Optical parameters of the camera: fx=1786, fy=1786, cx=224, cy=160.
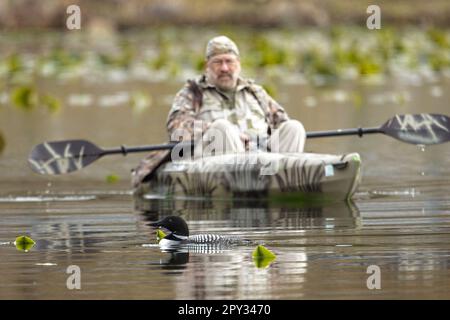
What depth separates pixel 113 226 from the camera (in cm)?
1467

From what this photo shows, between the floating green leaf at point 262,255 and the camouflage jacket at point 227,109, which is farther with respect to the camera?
the camouflage jacket at point 227,109

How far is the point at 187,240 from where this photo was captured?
12969 mm

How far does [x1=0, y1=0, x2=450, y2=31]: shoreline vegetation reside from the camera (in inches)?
2244

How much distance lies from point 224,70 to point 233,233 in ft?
11.2

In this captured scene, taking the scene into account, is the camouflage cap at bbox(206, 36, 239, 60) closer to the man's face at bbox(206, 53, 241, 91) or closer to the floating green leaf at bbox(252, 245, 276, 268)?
the man's face at bbox(206, 53, 241, 91)

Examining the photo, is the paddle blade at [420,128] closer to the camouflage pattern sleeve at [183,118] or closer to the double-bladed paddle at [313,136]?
→ the double-bladed paddle at [313,136]

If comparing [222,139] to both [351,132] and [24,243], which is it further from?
[24,243]

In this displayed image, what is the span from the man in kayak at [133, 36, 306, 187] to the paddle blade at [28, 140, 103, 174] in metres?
0.93

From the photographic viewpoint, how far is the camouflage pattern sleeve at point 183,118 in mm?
16953

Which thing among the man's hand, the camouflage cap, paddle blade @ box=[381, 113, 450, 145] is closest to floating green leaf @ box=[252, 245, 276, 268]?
the man's hand

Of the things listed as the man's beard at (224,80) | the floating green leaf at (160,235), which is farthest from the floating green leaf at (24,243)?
the man's beard at (224,80)

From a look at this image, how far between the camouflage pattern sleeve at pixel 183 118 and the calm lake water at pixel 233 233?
655 millimetres

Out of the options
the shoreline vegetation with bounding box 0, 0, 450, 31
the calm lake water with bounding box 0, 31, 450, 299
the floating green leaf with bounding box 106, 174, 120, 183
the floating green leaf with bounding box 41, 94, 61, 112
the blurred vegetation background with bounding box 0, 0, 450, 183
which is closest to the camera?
the calm lake water with bounding box 0, 31, 450, 299
